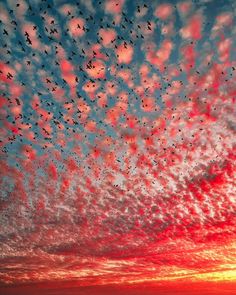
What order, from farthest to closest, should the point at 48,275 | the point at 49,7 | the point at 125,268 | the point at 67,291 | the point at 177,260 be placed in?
the point at 67,291 → the point at 48,275 → the point at 125,268 → the point at 177,260 → the point at 49,7

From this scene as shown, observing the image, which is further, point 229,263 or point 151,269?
point 151,269

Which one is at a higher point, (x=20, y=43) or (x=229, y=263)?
(x=20, y=43)

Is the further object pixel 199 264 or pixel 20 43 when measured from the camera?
pixel 199 264

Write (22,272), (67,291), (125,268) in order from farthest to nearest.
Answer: (67,291) → (22,272) → (125,268)

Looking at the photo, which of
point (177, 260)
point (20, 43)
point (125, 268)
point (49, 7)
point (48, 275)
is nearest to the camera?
point (49, 7)

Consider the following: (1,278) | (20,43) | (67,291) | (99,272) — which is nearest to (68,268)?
(99,272)

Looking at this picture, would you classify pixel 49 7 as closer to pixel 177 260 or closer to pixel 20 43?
pixel 20 43

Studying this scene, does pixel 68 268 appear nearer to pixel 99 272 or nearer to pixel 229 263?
pixel 99 272

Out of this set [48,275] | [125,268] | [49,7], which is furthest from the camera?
[48,275]

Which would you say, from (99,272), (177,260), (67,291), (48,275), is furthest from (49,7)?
(67,291)
